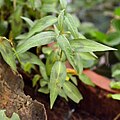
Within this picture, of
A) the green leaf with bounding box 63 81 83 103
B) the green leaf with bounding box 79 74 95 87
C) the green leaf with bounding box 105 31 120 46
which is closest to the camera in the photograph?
the green leaf with bounding box 63 81 83 103

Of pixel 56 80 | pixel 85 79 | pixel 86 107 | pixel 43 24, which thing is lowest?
pixel 86 107

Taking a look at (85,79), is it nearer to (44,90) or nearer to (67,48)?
(44,90)

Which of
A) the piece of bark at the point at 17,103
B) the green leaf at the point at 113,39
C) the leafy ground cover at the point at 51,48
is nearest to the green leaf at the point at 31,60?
the leafy ground cover at the point at 51,48

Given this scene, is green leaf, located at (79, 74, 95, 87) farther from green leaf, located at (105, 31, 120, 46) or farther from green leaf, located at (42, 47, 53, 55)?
green leaf, located at (105, 31, 120, 46)

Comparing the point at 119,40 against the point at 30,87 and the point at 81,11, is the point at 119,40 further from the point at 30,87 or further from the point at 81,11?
the point at 81,11

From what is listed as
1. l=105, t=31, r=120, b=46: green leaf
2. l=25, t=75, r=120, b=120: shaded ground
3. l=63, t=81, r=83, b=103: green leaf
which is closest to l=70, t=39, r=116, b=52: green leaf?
l=63, t=81, r=83, b=103: green leaf

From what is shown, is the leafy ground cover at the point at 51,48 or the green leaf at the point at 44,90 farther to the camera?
the green leaf at the point at 44,90

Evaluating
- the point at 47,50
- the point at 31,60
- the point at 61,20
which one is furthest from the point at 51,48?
the point at 61,20

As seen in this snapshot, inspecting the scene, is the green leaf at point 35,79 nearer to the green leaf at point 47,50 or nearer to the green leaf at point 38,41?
the green leaf at point 47,50
